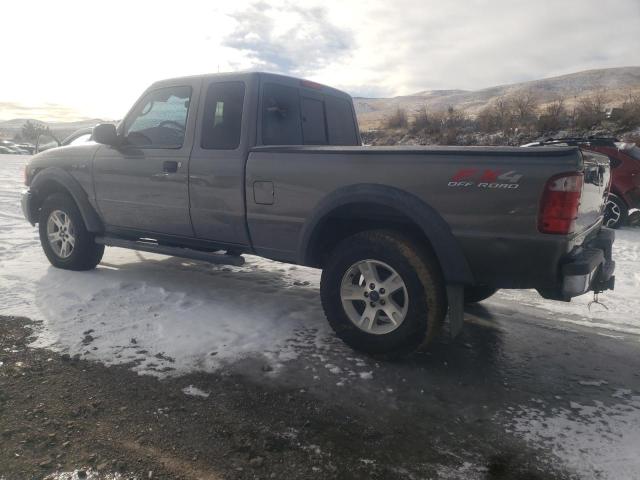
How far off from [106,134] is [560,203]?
4.14 meters

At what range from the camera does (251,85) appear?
13.3 ft

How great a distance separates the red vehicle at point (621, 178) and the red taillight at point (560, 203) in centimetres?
657

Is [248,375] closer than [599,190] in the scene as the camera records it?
Yes

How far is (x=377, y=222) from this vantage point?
11.6ft

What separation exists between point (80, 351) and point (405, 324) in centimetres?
235

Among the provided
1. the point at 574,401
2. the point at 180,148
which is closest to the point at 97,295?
the point at 180,148

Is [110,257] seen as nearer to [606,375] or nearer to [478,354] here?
[478,354]

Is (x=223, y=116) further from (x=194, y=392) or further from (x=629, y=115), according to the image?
(x=629, y=115)

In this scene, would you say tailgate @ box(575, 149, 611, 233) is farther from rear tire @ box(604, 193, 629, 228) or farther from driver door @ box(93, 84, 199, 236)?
rear tire @ box(604, 193, 629, 228)

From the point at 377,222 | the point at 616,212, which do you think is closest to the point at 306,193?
the point at 377,222

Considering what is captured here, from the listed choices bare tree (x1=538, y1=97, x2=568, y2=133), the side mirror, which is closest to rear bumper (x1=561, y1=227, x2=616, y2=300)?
the side mirror

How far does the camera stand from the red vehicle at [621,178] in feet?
27.5

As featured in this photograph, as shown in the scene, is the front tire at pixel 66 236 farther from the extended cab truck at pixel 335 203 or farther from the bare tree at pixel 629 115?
the bare tree at pixel 629 115

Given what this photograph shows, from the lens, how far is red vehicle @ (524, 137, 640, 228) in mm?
8367
